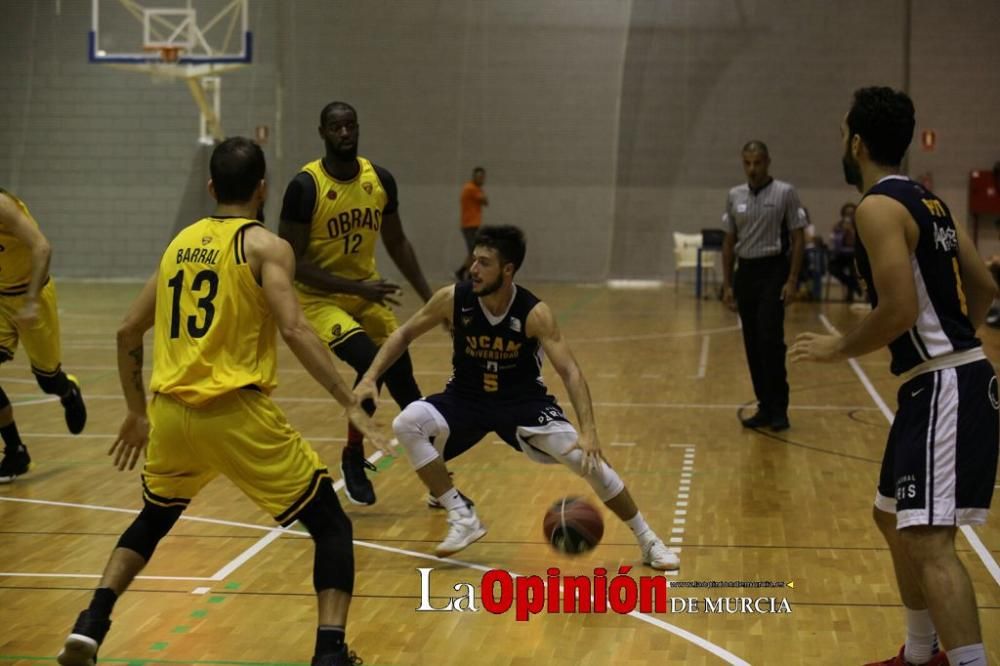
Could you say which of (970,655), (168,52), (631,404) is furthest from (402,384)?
(168,52)

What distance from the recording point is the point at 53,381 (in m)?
8.33

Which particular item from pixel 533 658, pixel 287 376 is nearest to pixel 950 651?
pixel 533 658

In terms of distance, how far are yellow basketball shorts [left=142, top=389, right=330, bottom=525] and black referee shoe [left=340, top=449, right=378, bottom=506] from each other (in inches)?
112

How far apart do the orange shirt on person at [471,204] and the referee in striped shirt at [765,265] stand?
1401 cm

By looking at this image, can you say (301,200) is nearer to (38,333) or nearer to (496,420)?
(496,420)

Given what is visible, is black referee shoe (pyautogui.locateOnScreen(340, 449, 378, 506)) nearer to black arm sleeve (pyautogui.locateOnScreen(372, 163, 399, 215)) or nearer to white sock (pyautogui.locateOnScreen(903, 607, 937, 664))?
black arm sleeve (pyautogui.locateOnScreen(372, 163, 399, 215))

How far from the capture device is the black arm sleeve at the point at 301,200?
7113 mm

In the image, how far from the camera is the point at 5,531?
6.70 m

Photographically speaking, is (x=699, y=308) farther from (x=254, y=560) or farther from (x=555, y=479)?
(x=254, y=560)

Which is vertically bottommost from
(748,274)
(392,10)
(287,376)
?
(287,376)

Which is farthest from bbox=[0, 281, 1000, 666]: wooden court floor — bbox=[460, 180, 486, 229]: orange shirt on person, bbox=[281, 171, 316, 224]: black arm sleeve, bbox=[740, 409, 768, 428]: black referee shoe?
bbox=[460, 180, 486, 229]: orange shirt on person

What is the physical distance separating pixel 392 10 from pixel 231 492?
1845 centimetres

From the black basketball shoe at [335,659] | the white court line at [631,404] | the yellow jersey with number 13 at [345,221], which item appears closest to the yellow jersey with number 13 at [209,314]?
the black basketball shoe at [335,659]

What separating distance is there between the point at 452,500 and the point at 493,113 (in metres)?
19.4
